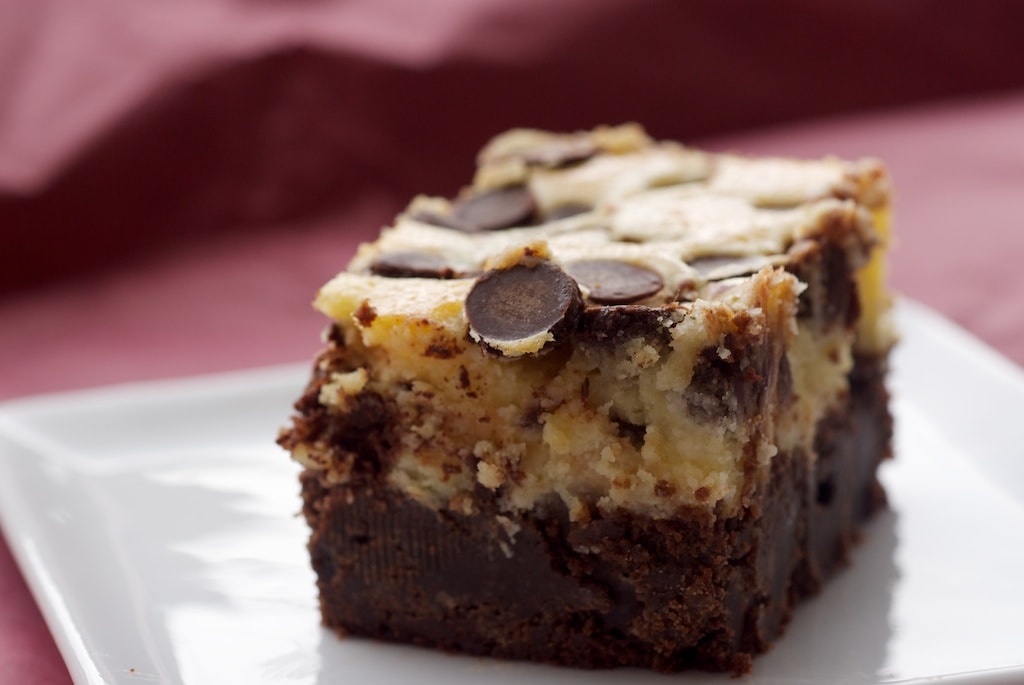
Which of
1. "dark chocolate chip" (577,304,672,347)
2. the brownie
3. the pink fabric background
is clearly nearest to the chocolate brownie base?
the brownie

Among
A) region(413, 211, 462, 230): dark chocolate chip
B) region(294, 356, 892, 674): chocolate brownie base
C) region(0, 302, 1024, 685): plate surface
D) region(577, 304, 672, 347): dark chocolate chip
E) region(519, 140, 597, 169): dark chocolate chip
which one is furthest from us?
region(519, 140, 597, 169): dark chocolate chip

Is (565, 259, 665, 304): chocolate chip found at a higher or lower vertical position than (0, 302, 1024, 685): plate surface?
higher

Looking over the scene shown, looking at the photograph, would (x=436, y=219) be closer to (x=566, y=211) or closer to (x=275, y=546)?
(x=566, y=211)

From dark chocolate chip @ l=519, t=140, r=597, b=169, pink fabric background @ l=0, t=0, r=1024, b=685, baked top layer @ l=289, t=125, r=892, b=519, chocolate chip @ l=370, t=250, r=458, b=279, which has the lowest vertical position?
baked top layer @ l=289, t=125, r=892, b=519

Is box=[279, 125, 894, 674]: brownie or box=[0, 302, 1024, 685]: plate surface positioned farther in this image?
box=[0, 302, 1024, 685]: plate surface

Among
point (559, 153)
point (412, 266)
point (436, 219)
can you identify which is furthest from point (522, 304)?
point (559, 153)

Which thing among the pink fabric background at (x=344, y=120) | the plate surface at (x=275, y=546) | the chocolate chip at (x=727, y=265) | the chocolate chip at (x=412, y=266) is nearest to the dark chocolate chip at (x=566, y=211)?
the chocolate chip at (x=412, y=266)

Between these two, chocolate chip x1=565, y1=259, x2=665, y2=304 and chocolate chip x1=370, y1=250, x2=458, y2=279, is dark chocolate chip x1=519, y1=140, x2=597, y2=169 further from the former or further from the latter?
chocolate chip x1=565, y1=259, x2=665, y2=304

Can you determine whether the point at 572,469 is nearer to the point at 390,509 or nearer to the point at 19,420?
the point at 390,509

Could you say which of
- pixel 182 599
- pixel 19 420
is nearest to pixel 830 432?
pixel 182 599
